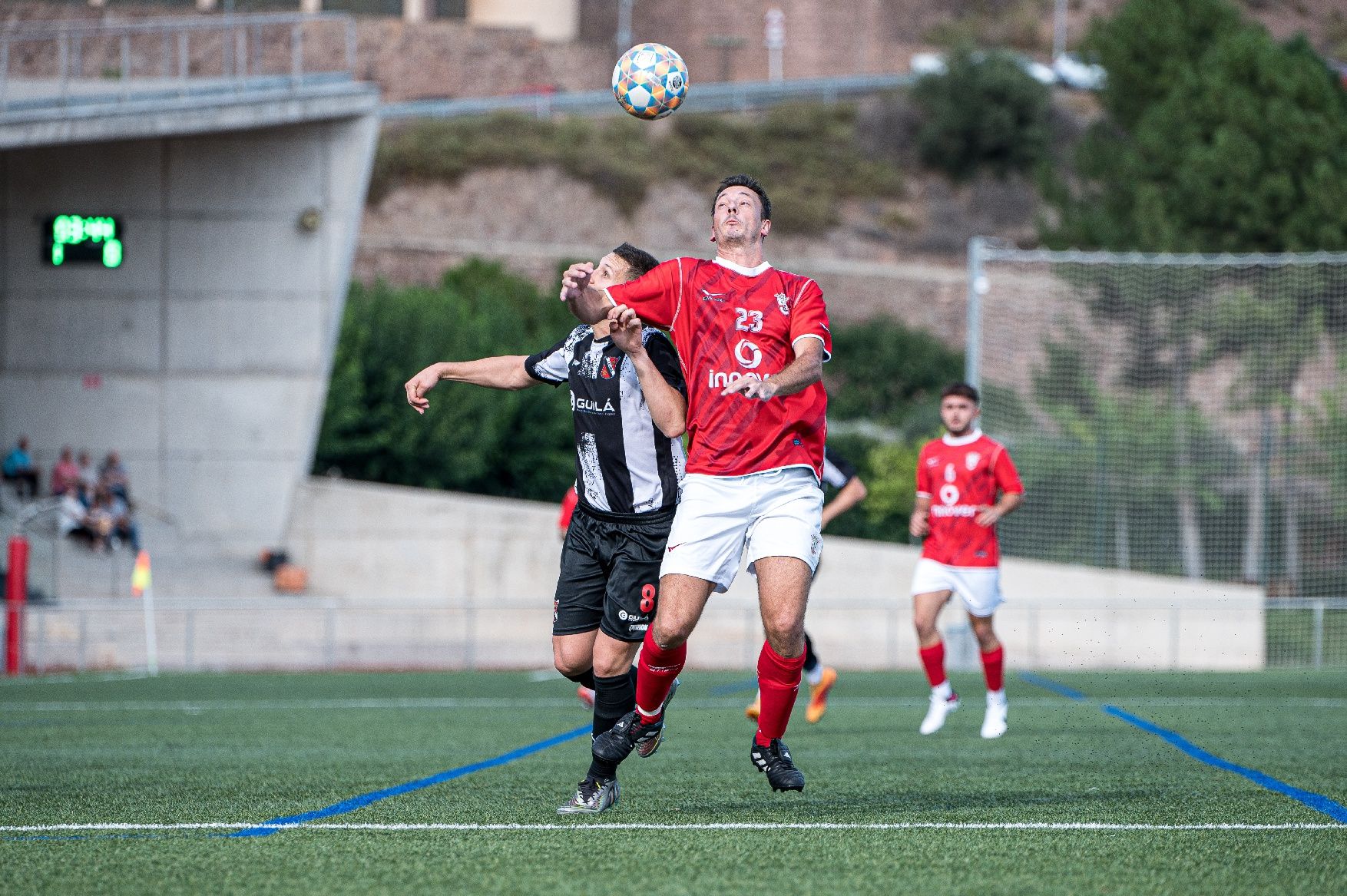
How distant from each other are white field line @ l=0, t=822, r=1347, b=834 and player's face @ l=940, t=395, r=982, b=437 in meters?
5.00

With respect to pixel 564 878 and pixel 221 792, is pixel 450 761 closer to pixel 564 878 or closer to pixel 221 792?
pixel 221 792

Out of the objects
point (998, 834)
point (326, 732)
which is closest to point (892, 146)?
point (326, 732)

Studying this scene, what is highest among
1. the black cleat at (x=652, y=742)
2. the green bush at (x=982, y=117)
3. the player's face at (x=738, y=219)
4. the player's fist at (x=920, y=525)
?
the green bush at (x=982, y=117)

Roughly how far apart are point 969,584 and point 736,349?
5.00 m

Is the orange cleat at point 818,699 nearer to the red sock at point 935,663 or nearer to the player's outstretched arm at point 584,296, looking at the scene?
the red sock at point 935,663

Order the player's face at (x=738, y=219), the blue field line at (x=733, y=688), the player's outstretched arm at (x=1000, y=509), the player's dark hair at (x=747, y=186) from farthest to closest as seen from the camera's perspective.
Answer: the blue field line at (x=733, y=688) → the player's outstretched arm at (x=1000, y=509) → the player's dark hair at (x=747, y=186) → the player's face at (x=738, y=219)

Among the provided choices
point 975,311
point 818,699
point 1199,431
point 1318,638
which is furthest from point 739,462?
point 1199,431

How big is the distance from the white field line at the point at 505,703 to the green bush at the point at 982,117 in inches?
1909

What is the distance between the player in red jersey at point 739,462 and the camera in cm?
611

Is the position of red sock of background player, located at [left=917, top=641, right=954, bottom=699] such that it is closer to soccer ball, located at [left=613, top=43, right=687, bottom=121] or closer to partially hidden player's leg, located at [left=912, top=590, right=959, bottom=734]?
partially hidden player's leg, located at [left=912, top=590, right=959, bottom=734]

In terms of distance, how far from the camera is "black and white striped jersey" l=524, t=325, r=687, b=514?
22.2ft

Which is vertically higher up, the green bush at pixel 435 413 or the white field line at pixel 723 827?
the green bush at pixel 435 413

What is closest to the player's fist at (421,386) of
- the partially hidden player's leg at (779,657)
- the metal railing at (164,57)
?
the partially hidden player's leg at (779,657)

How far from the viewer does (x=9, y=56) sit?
21.5 m
